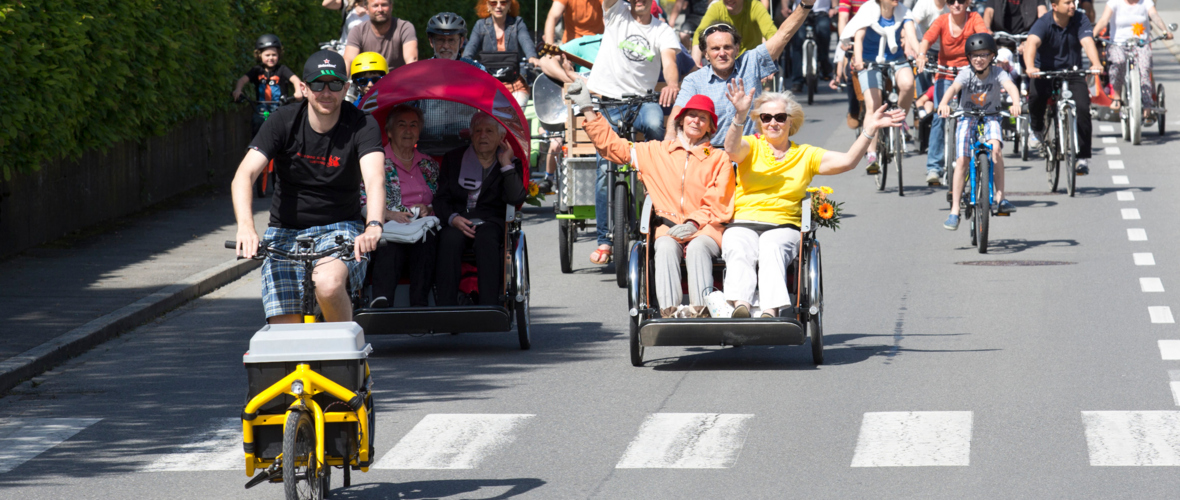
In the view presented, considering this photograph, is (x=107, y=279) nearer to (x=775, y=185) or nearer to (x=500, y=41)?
(x=775, y=185)

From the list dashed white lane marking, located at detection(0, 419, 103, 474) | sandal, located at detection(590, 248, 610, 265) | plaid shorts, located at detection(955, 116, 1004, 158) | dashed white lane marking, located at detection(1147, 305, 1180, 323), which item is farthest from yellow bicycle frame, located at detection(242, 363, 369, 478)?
plaid shorts, located at detection(955, 116, 1004, 158)

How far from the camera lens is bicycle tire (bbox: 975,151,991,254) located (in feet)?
46.7

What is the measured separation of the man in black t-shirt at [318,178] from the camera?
741 centimetres

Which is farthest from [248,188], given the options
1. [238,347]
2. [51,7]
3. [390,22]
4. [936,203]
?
[936,203]

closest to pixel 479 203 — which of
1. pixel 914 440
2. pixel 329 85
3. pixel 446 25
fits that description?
pixel 329 85

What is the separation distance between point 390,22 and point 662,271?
799cm

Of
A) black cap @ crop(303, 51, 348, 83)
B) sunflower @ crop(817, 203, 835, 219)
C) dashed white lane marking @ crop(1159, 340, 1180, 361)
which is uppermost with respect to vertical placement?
black cap @ crop(303, 51, 348, 83)

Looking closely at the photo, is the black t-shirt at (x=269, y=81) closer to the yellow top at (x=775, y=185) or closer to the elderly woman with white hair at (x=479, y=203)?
the elderly woman with white hair at (x=479, y=203)

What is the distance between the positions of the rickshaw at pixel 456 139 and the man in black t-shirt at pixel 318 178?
2.03m

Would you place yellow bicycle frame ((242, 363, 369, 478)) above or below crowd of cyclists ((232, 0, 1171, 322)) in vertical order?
below

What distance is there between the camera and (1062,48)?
1839 cm

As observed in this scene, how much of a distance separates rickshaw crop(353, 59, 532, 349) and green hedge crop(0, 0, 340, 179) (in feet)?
10.5

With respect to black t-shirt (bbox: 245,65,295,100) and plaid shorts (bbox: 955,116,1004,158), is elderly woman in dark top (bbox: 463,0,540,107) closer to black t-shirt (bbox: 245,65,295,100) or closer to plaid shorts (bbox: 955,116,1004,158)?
black t-shirt (bbox: 245,65,295,100)

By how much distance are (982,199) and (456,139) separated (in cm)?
504
